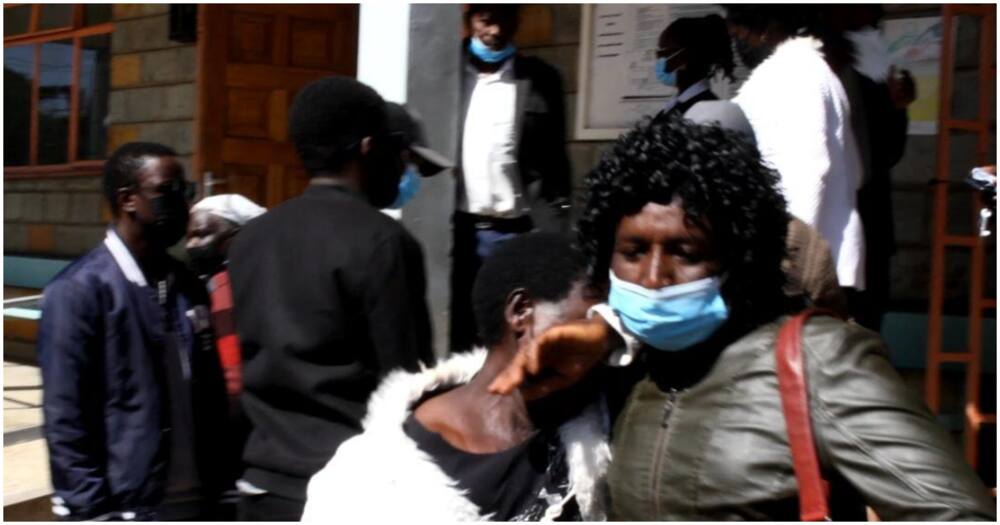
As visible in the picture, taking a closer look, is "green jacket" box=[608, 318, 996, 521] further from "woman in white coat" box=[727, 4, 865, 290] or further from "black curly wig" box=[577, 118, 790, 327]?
"woman in white coat" box=[727, 4, 865, 290]

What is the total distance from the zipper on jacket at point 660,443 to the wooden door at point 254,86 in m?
5.03

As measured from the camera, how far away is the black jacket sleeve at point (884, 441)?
1589mm

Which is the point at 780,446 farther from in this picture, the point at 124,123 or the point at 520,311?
the point at 124,123

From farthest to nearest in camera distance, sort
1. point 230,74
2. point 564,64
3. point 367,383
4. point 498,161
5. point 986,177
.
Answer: point 230,74
point 564,64
point 498,161
point 986,177
point 367,383

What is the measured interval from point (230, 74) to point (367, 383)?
15.2ft

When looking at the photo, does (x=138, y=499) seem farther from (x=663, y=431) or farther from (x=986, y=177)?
(x=986, y=177)

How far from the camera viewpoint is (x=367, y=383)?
2533mm

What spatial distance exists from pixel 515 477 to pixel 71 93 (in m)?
8.36

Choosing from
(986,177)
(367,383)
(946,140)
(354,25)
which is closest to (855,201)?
(986,177)

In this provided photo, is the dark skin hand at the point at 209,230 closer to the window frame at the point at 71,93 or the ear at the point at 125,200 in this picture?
the ear at the point at 125,200

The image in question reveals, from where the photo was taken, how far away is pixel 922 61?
16.7 feet

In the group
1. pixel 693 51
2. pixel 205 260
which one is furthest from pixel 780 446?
pixel 205 260

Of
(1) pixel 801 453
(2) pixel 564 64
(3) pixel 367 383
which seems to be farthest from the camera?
(2) pixel 564 64

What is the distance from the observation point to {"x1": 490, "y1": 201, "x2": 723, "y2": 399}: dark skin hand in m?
1.85
